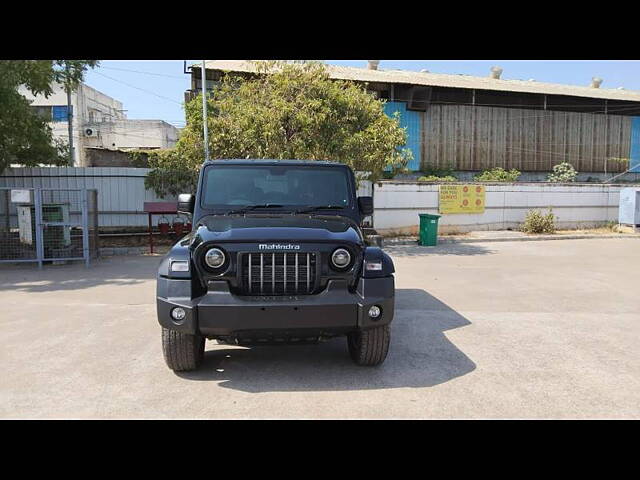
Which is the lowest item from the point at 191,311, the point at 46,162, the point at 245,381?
the point at 245,381

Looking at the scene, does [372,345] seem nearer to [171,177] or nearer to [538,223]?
[171,177]

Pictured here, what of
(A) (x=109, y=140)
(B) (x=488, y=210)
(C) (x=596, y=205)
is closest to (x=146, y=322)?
(B) (x=488, y=210)

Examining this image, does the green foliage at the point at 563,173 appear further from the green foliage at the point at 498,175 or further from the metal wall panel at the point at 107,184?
the metal wall panel at the point at 107,184

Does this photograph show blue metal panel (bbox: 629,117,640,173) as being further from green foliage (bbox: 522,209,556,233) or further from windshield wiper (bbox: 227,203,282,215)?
windshield wiper (bbox: 227,203,282,215)

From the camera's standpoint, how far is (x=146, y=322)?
6.11 metres

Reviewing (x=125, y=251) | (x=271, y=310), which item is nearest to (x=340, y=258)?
(x=271, y=310)

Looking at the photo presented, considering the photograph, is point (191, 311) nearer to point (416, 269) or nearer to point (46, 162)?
point (416, 269)

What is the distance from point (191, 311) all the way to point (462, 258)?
9.95 meters

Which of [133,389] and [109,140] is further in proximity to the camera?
[109,140]

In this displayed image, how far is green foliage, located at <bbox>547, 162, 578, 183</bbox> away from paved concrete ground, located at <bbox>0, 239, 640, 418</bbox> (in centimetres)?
2151

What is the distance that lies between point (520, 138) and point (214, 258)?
29.4 meters

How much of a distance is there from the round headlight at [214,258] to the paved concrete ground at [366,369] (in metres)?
1.04

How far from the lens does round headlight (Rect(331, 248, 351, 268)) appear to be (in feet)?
13.0

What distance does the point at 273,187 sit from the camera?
5094mm
